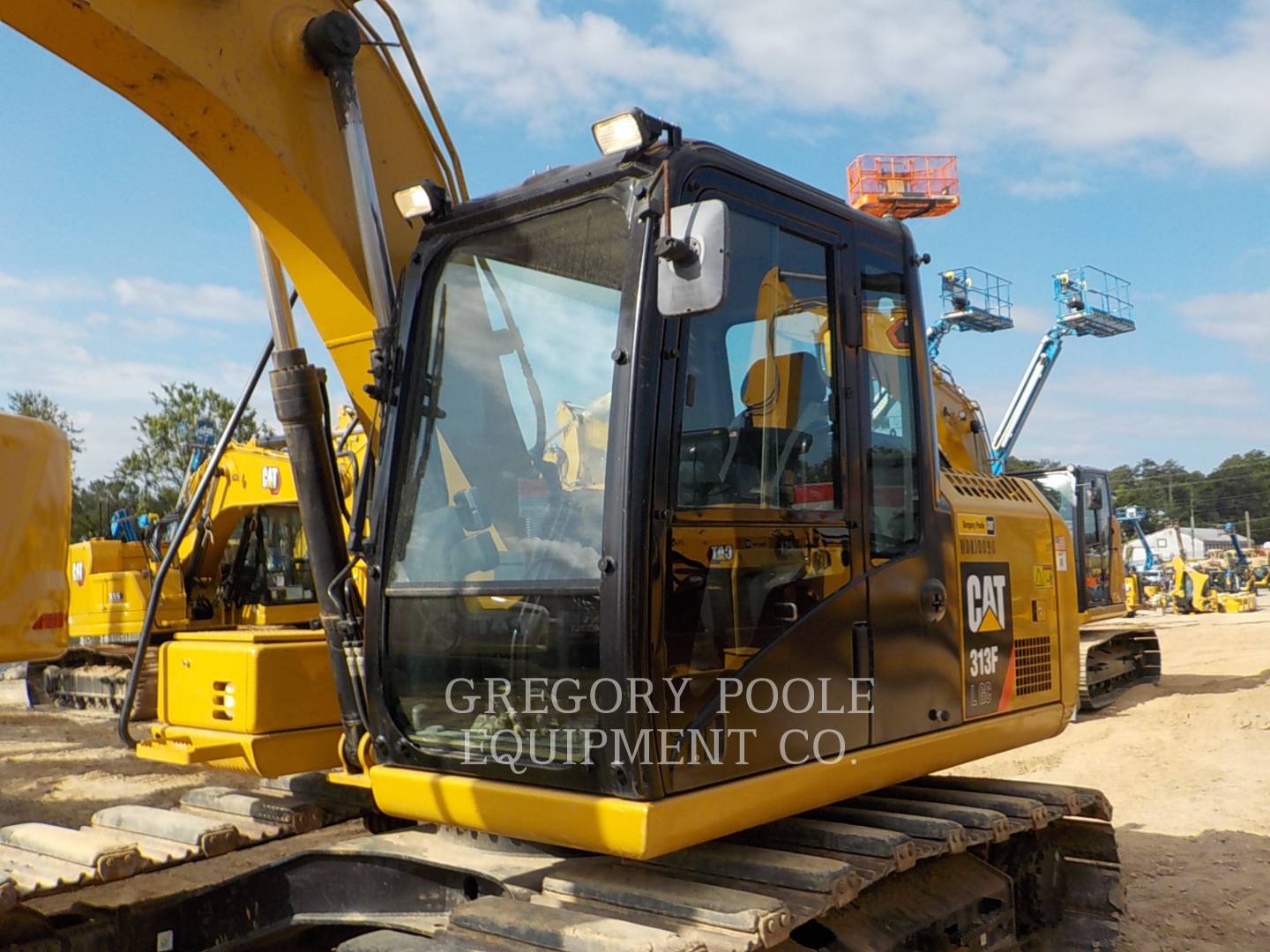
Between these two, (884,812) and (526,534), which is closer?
(526,534)

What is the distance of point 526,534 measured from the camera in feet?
9.73

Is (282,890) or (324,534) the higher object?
(324,534)

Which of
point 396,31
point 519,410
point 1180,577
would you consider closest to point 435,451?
point 519,410

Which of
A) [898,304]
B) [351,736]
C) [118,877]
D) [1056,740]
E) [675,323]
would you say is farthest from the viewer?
[1056,740]

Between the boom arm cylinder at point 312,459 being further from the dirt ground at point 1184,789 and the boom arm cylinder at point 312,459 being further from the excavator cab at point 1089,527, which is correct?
the excavator cab at point 1089,527

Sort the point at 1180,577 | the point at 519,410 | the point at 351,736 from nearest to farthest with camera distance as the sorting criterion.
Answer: the point at 519,410 → the point at 351,736 → the point at 1180,577

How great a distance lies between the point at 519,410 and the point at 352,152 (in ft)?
3.98

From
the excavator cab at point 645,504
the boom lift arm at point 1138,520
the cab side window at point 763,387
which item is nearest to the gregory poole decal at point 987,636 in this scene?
the excavator cab at point 645,504

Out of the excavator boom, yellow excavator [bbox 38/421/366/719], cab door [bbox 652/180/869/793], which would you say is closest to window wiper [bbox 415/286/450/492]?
the excavator boom

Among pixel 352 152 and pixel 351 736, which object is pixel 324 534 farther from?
pixel 352 152

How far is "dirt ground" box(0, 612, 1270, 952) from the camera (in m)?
5.55

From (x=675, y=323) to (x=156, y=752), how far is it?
248cm

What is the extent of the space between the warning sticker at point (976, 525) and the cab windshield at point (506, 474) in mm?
1671

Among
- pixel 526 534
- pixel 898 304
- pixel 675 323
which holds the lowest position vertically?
pixel 526 534
